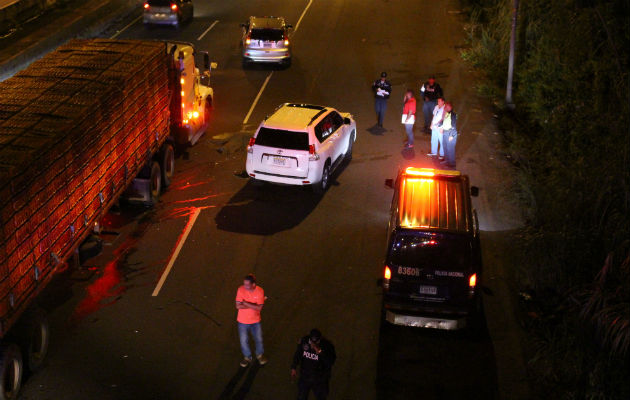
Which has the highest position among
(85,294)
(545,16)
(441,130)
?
(545,16)

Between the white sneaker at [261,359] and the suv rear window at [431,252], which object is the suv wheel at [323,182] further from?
the white sneaker at [261,359]

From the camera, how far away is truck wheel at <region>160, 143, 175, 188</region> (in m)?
18.3

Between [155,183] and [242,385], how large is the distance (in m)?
7.31

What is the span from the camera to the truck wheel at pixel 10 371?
35.1 feet

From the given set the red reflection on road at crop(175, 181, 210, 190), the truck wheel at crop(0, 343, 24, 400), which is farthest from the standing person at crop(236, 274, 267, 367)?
the red reflection on road at crop(175, 181, 210, 190)

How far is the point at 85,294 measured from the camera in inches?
553

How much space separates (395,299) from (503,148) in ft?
33.0

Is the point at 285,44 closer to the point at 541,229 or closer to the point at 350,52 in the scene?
the point at 350,52

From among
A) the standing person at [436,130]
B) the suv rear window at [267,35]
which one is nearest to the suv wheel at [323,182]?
the standing person at [436,130]

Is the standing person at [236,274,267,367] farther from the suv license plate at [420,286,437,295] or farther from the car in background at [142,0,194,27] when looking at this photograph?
the car in background at [142,0,194,27]

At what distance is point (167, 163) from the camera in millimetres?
18734

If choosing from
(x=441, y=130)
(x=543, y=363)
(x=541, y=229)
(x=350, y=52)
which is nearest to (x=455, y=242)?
(x=543, y=363)

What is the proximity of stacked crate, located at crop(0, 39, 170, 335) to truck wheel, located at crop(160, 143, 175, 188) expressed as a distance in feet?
1.67

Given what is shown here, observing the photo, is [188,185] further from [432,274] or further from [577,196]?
[577,196]
